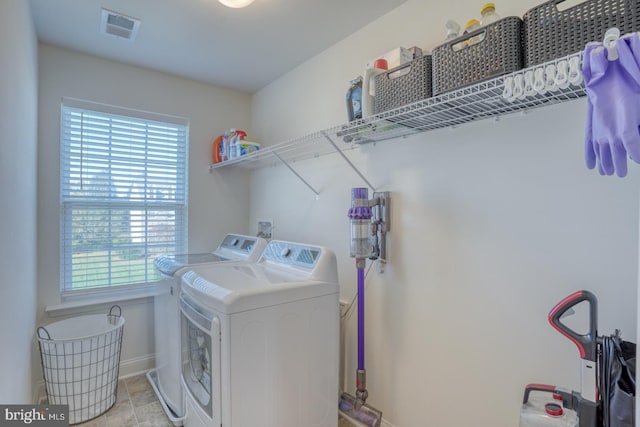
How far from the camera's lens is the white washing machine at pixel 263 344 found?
1.41 metres

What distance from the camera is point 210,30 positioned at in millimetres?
2115

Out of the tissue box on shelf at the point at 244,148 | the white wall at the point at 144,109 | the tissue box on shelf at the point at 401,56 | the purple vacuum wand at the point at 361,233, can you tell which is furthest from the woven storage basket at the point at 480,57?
the white wall at the point at 144,109

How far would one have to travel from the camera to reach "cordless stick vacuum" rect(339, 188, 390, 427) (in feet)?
5.88

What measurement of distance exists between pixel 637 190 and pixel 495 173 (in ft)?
1.51

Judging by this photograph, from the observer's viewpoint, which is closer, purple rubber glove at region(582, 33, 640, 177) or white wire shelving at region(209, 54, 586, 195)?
purple rubber glove at region(582, 33, 640, 177)

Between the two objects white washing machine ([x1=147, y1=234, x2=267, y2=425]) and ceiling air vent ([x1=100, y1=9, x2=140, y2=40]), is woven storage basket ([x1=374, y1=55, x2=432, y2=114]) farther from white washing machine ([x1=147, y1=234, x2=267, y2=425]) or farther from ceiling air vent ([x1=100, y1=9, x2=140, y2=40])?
ceiling air vent ([x1=100, y1=9, x2=140, y2=40])

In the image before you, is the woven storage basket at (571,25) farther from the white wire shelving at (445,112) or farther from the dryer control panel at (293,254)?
the dryer control panel at (293,254)

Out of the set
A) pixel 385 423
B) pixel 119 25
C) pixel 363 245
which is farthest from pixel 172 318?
pixel 119 25

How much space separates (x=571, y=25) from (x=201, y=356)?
193cm

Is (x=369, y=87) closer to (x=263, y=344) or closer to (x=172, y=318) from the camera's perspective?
(x=263, y=344)

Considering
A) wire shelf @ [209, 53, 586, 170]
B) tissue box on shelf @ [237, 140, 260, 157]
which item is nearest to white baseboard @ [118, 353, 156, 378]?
tissue box on shelf @ [237, 140, 260, 157]

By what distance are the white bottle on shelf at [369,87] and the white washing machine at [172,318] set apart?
3.90 feet

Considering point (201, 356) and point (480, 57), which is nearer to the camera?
point (480, 57)

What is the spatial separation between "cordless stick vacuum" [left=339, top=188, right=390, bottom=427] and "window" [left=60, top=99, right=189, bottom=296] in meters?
1.67
